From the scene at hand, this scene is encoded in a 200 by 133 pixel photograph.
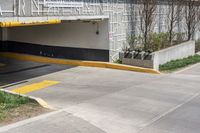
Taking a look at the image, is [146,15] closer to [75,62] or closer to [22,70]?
[75,62]

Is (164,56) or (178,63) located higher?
(164,56)

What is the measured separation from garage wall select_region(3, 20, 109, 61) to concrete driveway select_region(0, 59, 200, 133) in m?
2.00

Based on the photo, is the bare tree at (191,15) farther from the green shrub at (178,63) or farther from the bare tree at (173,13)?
the green shrub at (178,63)

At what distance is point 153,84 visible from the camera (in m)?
15.3

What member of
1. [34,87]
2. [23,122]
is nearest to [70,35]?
[34,87]

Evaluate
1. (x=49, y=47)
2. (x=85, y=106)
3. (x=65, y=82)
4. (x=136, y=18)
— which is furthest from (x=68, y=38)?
(x=85, y=106)

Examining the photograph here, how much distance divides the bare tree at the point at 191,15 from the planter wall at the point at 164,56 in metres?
3.82

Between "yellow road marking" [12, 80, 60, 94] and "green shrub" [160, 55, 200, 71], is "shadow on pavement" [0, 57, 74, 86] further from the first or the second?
"green shrub" [160, 55, 200, 71]

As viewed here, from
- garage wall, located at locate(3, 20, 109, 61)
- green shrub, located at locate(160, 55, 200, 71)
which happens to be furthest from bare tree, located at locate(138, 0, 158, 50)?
garage wall, located at locate(3, 20, 109, 61)

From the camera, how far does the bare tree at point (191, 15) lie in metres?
26.8

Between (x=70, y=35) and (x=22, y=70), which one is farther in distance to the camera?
(x=70, y=35)

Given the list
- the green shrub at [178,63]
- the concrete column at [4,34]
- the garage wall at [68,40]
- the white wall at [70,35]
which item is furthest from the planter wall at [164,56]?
the concrete column at [4,34]

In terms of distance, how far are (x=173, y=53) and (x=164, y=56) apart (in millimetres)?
1256

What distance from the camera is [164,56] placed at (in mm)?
20000
